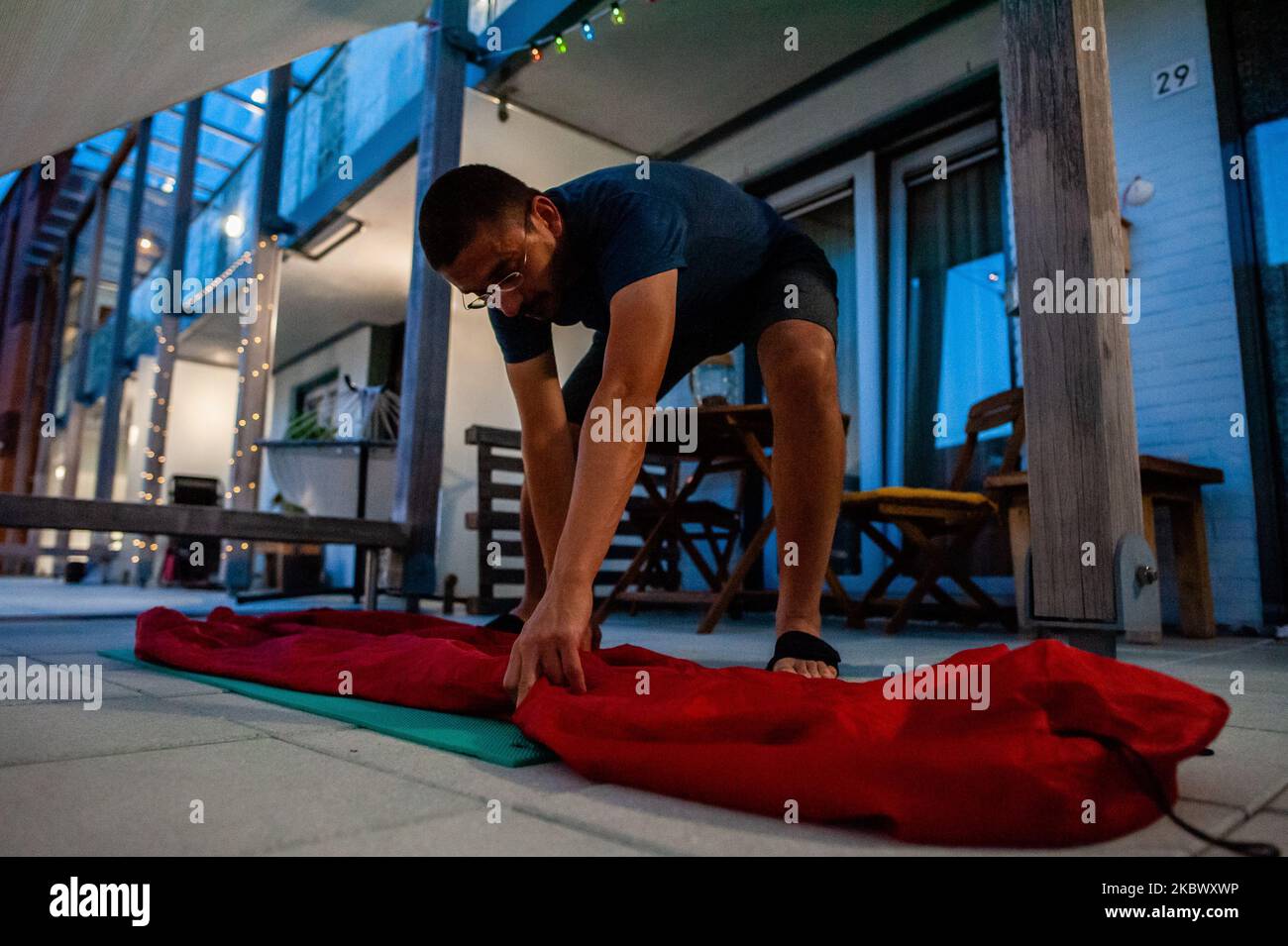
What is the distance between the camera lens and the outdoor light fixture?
11.2 feet

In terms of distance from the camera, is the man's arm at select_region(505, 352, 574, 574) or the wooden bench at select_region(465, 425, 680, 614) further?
the wooden bench at select_region(465, 425, 680, 614)

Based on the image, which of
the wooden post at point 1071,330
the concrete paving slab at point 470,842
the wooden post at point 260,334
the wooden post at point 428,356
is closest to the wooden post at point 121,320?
the wooden post at point 260,334

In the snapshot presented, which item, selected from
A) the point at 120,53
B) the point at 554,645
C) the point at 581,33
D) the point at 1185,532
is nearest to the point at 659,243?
the point at 554,645

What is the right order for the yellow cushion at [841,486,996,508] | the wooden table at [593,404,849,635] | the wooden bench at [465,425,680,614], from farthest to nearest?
the wooden bench at [465,425,680,614], the yellow cushion at [841,486,996,508], the wooden table at [593,404,849,635]

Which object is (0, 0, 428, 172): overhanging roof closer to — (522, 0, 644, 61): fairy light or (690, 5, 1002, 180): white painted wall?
(522, 0, 644, 61): fairy light

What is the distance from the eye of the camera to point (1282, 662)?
2.09 metres

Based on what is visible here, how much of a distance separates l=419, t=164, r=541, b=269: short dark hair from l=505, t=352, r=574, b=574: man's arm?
40cm

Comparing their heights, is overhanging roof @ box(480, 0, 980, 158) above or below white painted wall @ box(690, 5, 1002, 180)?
above

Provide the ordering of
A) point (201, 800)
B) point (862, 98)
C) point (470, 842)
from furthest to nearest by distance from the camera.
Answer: point (862, 98), point (201, 800), point (470, 842)

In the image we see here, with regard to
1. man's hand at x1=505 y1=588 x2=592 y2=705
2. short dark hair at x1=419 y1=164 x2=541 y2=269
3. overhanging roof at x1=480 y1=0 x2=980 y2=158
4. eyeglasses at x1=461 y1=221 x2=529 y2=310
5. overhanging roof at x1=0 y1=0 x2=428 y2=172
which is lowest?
man's hand at x1=505 y1=588 x2=592 y2=705

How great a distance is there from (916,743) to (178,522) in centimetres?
290

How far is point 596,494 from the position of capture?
43.1 inches

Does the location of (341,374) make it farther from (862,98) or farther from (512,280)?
(512,280)

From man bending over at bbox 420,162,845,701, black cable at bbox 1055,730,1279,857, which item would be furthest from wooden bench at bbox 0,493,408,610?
black cable at bbox 1055,730,1279,857
